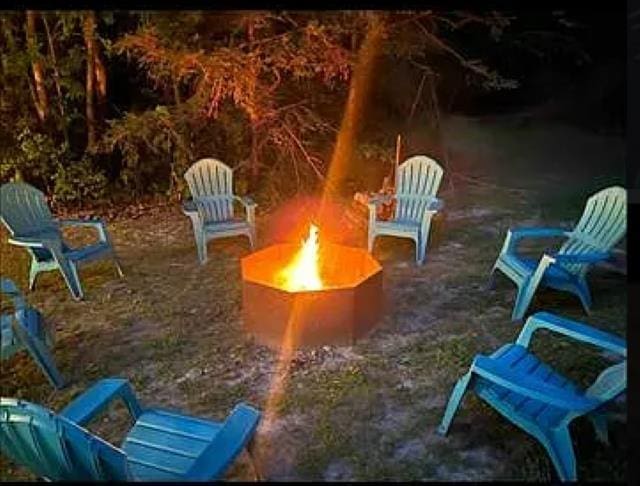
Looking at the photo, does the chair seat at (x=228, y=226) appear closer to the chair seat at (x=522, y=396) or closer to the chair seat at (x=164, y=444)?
the chair seat at (x=164, y=444)

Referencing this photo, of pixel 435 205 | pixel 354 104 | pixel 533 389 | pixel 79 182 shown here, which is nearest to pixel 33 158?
pixel 79 182

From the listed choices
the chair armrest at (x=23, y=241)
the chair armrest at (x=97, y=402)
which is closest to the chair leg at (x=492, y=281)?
the chair armrest at (x=97, y=402)

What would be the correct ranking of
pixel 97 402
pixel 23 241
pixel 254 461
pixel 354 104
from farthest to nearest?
pixel 354 104
pixel 23 241
pixel 254 461
pixel 97 402

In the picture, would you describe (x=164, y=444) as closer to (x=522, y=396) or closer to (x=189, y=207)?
(x=522, y=396)

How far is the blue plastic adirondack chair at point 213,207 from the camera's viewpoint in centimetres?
386

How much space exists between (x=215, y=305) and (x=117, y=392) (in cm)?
143

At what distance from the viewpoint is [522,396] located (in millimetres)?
2215

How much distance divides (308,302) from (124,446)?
1.11 meters

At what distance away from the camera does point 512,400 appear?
2.21m

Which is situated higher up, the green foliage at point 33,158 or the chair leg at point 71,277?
the green foliage at point 33,158

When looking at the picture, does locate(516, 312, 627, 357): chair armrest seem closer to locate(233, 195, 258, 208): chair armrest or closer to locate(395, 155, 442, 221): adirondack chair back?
locate(395, 155, 442, 221): adirondack chair back

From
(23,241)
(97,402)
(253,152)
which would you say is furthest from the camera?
(253,152)

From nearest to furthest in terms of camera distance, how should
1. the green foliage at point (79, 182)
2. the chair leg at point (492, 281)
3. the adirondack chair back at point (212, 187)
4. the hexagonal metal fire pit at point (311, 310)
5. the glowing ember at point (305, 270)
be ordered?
the green foliage at point (79, 182)
the hexagonal metal fire pit at point (311, 310)
the glowing ember at point (305, 270)
the chair leg at point (492, 281)
the adirondack chair back at point (212, 187)

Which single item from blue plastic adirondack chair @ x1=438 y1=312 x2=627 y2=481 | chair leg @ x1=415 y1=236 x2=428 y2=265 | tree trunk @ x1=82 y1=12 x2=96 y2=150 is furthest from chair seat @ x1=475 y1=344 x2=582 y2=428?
tree trunk @ x1=82 y1=12 x2=96 y2=150
